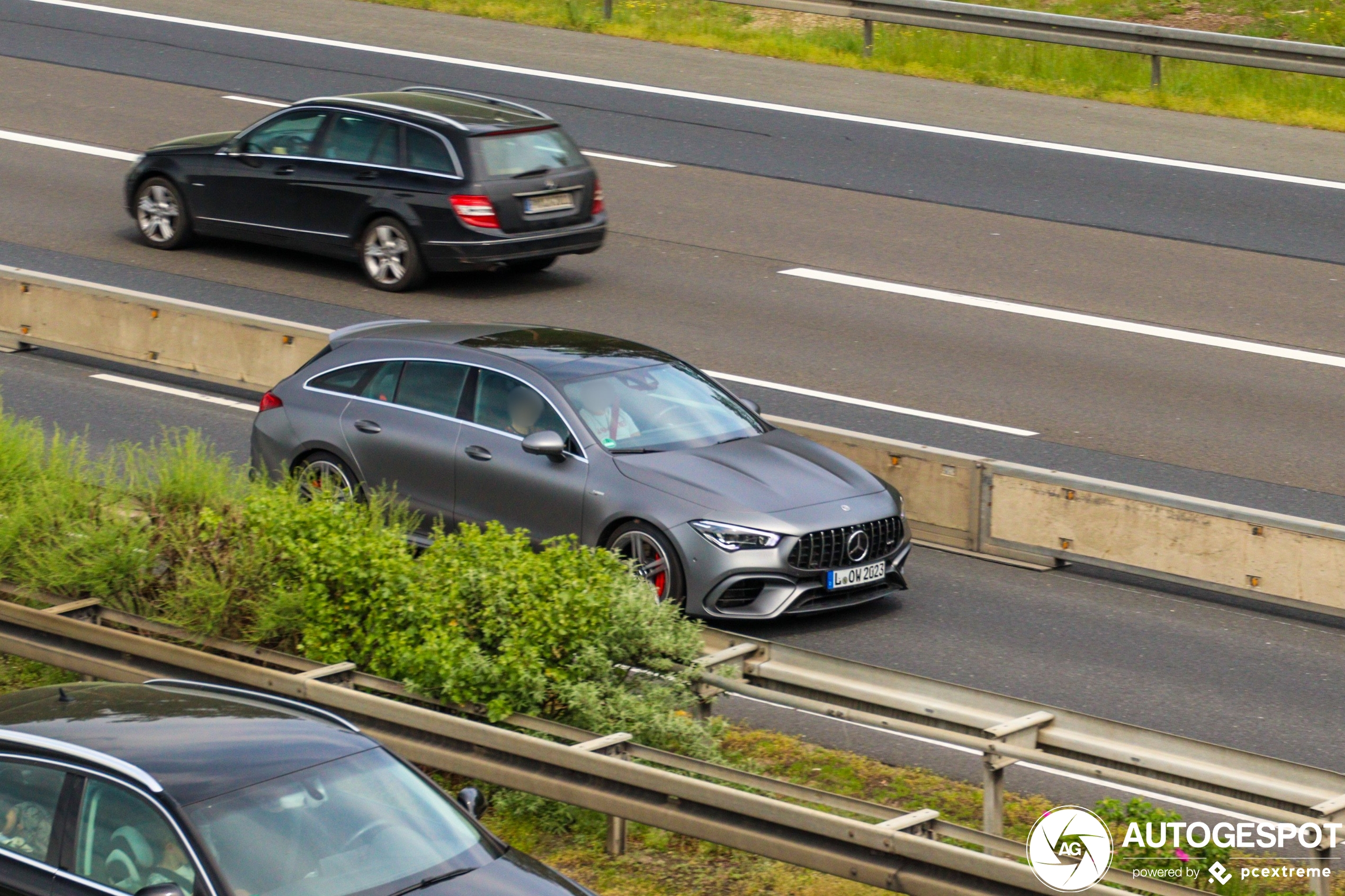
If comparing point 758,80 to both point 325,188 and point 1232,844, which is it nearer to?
point 325,188

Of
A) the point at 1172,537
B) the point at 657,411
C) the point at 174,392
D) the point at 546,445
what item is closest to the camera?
the point at 546,445

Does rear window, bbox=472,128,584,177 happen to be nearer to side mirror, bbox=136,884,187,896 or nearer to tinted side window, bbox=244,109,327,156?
tinted side window, bbox=244,109,327,156

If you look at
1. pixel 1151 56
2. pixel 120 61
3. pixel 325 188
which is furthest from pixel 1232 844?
pixel 120 61

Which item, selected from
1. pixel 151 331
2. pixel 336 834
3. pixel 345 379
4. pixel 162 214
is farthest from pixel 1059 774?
pixel 162 214

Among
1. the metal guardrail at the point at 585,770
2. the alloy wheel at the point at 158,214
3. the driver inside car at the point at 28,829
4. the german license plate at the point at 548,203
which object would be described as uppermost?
A: the german license plate at the point at 548,203

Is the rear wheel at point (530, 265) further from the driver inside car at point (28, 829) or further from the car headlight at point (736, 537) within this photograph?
the driver inside car at point (28, 829)

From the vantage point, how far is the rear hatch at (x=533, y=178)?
→ 59.3 ft

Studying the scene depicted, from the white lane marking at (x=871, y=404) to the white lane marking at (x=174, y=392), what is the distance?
4.07 meters

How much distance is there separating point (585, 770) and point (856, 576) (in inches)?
161

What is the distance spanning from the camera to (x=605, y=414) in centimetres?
1146

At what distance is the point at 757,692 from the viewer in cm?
784

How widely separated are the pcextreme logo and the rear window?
12.4 metres

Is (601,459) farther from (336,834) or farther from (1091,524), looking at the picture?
(336,834)

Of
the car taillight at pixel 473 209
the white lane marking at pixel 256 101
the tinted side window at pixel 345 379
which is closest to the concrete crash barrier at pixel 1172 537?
the tinted side window at pixel 345 379
